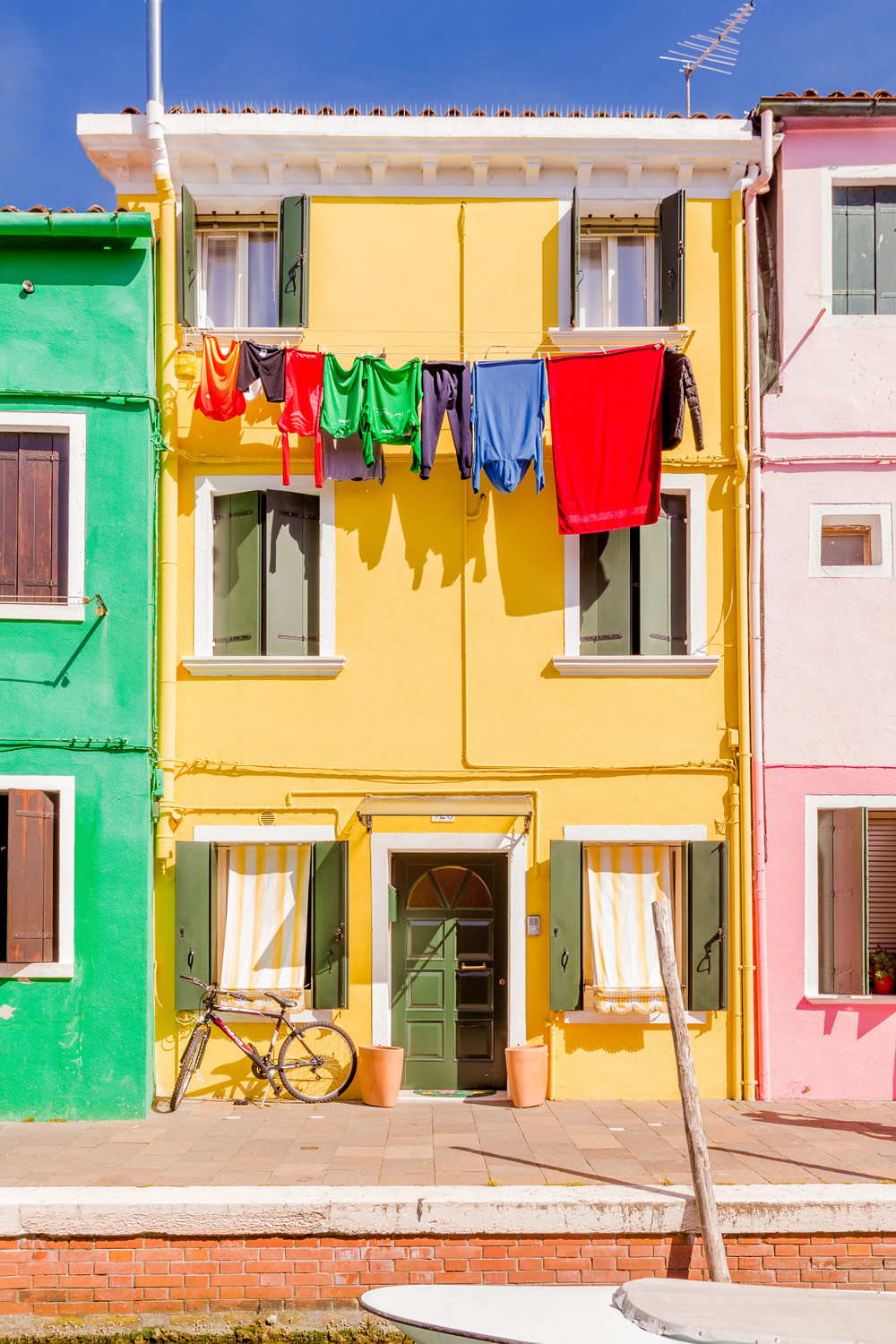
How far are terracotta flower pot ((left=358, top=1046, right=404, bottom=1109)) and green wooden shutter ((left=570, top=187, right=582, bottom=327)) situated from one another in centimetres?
704

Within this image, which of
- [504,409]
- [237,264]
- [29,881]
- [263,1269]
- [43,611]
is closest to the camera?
[263,1269]

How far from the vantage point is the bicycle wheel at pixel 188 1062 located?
31.5 feet

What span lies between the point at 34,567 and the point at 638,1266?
300 inches

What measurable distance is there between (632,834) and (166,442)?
5.81 meters

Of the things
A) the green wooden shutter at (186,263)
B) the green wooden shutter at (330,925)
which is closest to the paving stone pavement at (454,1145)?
the green wooden shutter at (330,925)

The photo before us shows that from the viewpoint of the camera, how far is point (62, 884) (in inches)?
383

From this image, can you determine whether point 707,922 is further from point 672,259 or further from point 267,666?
point 672,259

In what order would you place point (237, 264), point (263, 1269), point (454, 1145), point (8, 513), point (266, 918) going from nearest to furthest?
point (263, 1269), point (454, 1145), point (8, 513), point (266, 918), point (237, 264)

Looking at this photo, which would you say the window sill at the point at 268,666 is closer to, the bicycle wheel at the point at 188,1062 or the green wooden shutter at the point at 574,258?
the bicycle wheel at the point at 188,1062

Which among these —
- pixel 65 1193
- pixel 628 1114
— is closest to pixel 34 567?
pixel 65 1193

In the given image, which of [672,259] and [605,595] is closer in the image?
[672,259]

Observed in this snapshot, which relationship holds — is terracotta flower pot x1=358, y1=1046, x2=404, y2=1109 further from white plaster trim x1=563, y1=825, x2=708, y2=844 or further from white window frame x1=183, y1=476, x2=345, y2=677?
white window frame x1=183, y1=476, x2=345, y2=677

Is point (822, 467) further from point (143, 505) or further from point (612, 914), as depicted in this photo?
point (143, 505)

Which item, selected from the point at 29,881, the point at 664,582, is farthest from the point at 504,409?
the point at 29,881
